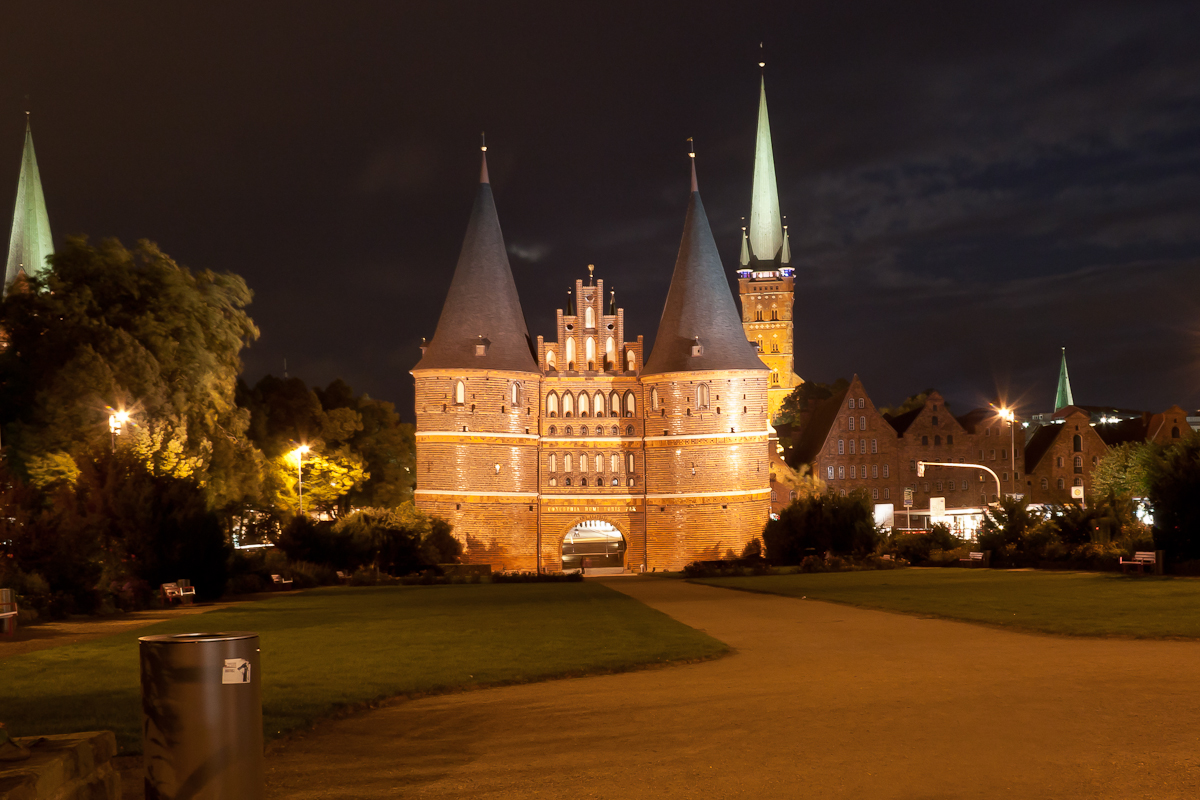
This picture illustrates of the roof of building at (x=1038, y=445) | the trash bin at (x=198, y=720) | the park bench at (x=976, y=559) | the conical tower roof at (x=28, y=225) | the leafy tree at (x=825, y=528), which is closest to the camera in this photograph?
the trash bin at (x=198, y=720)

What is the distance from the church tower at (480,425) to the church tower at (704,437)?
657 cm

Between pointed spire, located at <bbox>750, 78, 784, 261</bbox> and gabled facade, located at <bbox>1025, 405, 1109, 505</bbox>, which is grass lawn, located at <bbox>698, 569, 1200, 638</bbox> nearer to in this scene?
gabled facade, located at <bbox>1025, 405, 1109, 505</bbox>

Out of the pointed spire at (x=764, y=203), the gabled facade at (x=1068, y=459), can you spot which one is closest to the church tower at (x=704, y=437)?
the gabled facade at (x=1068, y=459)

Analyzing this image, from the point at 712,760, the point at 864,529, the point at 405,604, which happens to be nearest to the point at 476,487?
the point at 864,529

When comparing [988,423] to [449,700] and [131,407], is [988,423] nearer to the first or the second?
[131,407]

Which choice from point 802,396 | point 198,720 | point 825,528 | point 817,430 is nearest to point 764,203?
point 802,396

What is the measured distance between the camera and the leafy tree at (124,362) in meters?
37.1

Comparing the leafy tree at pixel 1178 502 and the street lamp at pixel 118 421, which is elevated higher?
the street lamp at pixel 118 421

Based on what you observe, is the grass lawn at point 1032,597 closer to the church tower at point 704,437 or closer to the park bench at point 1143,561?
the park bench at point 1143,561

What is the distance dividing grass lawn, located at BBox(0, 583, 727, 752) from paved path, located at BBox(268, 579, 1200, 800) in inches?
30.6

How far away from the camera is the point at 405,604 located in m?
26.1

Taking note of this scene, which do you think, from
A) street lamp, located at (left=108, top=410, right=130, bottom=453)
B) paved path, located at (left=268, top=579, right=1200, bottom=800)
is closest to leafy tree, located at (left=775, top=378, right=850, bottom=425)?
street lamp, located at (left=108, top=410, right=130, bottom=453)

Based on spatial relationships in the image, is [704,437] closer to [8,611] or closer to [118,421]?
[118,421]

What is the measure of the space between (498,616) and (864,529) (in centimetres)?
2358
